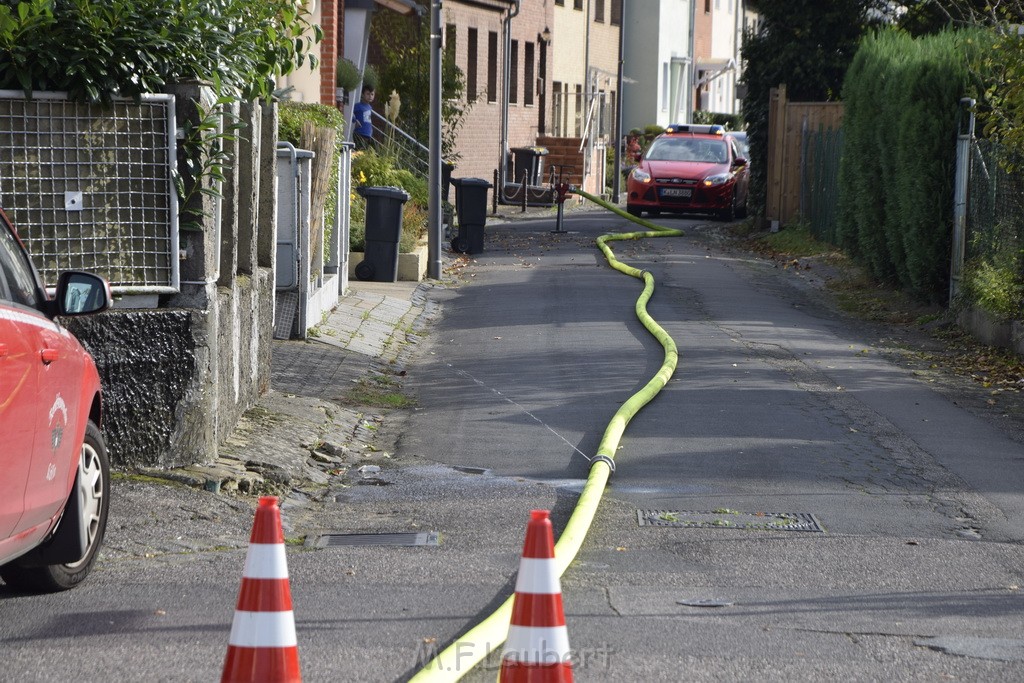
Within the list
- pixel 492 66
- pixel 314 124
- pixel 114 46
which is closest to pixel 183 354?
pixel 114 46

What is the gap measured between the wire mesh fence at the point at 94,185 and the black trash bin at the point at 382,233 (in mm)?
8861

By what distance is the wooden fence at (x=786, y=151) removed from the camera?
82.0 feet

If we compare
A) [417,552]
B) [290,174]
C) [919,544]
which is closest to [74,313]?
[417,552]

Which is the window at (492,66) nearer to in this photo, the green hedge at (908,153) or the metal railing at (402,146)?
the metal railing at (402,146)

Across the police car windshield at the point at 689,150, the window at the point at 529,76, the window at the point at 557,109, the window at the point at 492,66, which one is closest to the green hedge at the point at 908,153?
the police car windshield at the point at 689,150

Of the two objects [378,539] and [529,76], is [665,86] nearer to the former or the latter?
[529,76]

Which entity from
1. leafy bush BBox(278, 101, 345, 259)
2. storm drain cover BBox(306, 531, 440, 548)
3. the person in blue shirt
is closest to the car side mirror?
storm drain cover BBox(306, 531, 440, 548)

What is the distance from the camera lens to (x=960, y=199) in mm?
14922

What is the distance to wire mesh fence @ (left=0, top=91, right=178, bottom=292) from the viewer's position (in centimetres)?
735

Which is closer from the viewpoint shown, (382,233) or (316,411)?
(316,411)

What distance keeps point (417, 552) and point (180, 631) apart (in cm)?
147

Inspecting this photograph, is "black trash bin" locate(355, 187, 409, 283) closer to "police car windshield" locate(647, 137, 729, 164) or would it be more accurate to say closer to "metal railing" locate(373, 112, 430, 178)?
"metal railing" locate(373, 112, 430, 178)

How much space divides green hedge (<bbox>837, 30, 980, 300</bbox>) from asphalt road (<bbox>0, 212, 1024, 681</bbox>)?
335 centimetres

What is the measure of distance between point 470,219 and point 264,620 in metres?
18.5
